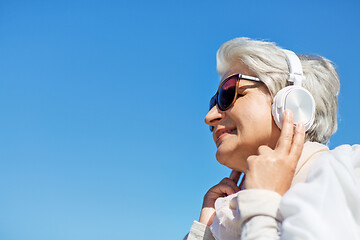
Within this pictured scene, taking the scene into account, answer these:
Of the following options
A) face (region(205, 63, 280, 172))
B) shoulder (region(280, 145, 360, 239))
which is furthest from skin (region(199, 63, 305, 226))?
shoulder (region(280, 145, 360, 239))

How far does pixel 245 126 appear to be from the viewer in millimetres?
2570

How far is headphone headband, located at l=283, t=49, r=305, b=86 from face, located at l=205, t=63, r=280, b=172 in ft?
0.65

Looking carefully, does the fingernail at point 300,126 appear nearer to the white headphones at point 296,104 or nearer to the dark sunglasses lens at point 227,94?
the white headphones at point 296,104

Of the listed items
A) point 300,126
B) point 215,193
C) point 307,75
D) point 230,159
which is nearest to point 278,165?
point 300,126

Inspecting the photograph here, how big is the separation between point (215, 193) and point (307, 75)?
1214 mm

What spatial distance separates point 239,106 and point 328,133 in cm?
70

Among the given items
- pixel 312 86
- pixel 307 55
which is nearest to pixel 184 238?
pixel 312 86

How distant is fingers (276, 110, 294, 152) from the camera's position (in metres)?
2.20

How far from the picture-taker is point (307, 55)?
303 centimetres

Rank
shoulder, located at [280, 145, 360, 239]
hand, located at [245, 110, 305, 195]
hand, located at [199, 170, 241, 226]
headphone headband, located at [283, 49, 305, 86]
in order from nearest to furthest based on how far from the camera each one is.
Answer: shoulder, located at [280, 145, 360, 239]
hand, located at [245, 110, 305, 195]
headphone headband, located at [283, 49, 305, 86]
hand, located at [199, 170, 241, 226]

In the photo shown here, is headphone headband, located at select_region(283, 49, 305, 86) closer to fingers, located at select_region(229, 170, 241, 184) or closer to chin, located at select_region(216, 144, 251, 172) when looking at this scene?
chin, located at select_region(216, 144, 251, 172)

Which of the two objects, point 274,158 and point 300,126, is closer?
point 274,158

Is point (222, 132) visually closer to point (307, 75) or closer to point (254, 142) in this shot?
point (254, 142)

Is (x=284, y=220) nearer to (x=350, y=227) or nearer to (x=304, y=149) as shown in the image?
(x=350, y=227)
